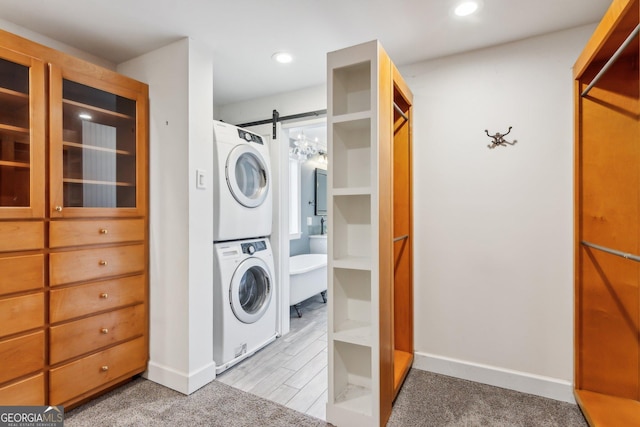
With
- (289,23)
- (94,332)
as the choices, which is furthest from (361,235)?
(94,332)

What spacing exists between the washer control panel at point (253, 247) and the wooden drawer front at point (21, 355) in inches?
51.9

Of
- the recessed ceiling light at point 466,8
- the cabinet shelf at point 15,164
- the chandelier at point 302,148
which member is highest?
the recessed ceiling light at point 466,8

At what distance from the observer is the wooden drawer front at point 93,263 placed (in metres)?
1.76

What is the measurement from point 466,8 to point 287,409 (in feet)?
8.33

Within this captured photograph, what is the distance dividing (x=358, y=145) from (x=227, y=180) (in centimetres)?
109

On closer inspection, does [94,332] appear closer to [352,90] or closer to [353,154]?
[353,154]

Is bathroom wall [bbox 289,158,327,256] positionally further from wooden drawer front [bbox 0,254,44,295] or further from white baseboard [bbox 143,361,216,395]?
wooden drawer front [bbox 0,254,44,295]

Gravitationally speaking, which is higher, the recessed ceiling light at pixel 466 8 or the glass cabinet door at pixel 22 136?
the recessed ceiling light at pixel 466 8

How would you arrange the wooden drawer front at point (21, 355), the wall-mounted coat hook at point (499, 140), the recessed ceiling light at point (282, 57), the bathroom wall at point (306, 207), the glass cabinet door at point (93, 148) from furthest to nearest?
the bathroom wall at point (306, 207), the recessed ceiling light at point (282, 57), the wall-mounted coat hook at point (499, 140), the glass cabinet door at point (93, 148), the wooden drawer front at point (21, 355)

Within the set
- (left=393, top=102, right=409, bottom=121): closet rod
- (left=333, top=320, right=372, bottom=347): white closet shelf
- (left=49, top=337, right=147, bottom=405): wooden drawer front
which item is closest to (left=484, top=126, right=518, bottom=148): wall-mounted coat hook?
(left=393, top=102, right=409, bottom=121): closet rod

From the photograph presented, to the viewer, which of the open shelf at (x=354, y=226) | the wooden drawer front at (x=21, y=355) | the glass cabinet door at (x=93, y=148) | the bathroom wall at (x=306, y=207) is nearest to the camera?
the wooden drawer front at (x=21, y=355)

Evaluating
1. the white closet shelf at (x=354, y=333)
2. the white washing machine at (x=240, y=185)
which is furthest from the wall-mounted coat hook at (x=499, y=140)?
the white washing machine at (x=240, y=185)

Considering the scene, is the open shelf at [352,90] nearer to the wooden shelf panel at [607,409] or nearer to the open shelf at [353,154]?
the open shelf at [353,154]

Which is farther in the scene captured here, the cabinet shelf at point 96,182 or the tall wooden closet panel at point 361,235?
the cabinet shelf at point 96,182
